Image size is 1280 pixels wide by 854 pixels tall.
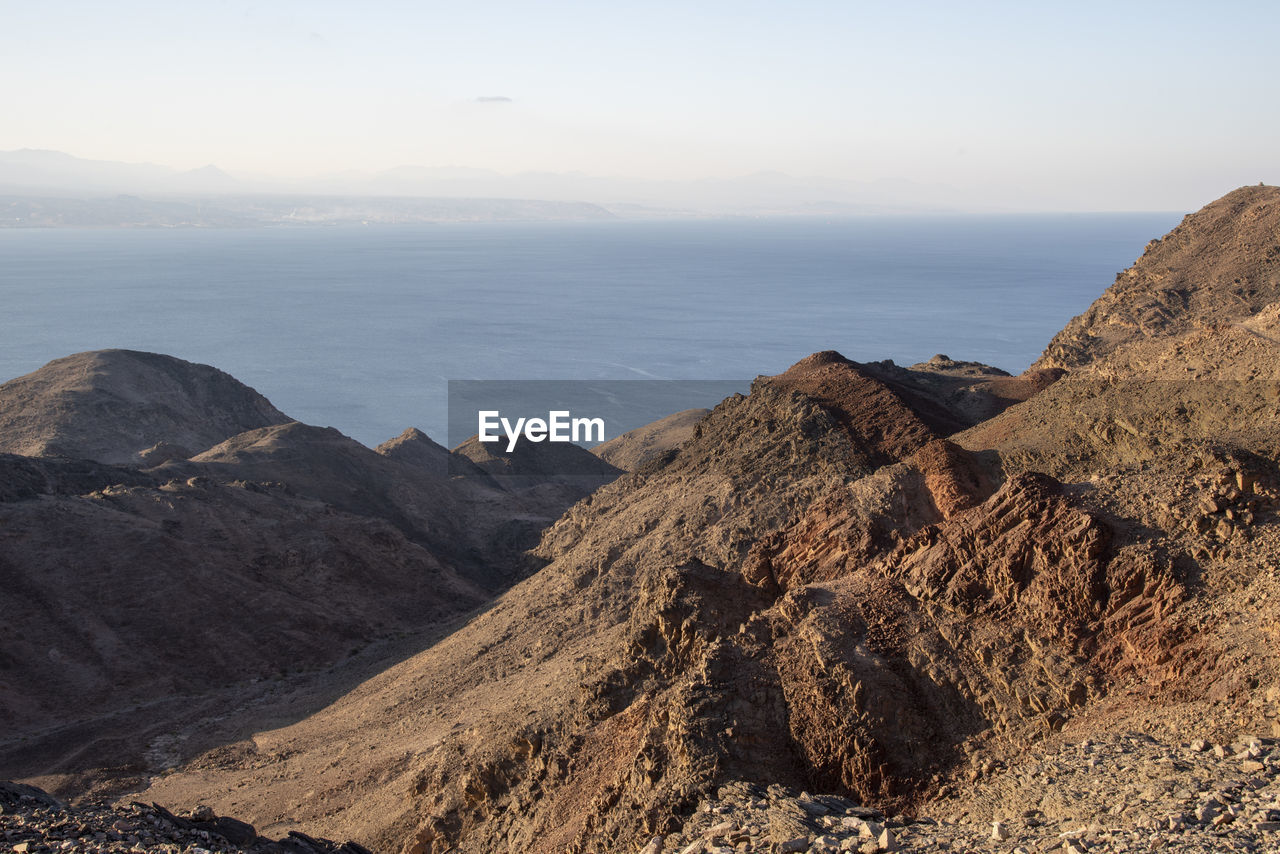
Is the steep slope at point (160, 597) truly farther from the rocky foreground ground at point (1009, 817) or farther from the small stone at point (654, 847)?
the small stone at point (654, 847)

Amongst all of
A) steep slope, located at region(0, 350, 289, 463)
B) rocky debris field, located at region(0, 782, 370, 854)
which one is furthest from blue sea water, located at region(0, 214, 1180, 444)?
rocky debris field, located at region(0, 782, 370, 854)

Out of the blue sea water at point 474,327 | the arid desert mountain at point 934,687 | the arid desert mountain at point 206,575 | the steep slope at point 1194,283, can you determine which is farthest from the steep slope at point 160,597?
the blue sea water at point 474,327

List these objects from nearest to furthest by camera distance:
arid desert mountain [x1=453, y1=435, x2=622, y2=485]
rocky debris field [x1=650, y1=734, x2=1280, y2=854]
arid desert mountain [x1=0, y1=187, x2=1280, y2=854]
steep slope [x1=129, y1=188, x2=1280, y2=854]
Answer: rocky debris field [x1=650, y1=734, x2=1280, y2=854], arid desert mountain [x1=0, y1=187, x2=1280, y2=854], steep slope [x1=129, y1=188, x2=1280, y2=854], arid desert mountain [x1=453, y1=435, x2=622, y2=485]

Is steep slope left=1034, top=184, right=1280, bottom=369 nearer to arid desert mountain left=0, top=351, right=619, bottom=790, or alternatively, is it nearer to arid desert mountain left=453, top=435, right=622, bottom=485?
arid desert mountain left=453, top=435, right=622, bottom=485

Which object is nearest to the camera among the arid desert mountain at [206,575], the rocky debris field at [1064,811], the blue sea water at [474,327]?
the rocky debris field at [1064,811]

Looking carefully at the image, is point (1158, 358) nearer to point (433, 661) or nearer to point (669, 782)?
point (669, 782)

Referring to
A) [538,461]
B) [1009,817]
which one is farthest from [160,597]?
[1009,817]

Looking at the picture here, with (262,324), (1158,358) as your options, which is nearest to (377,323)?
(262,324)
